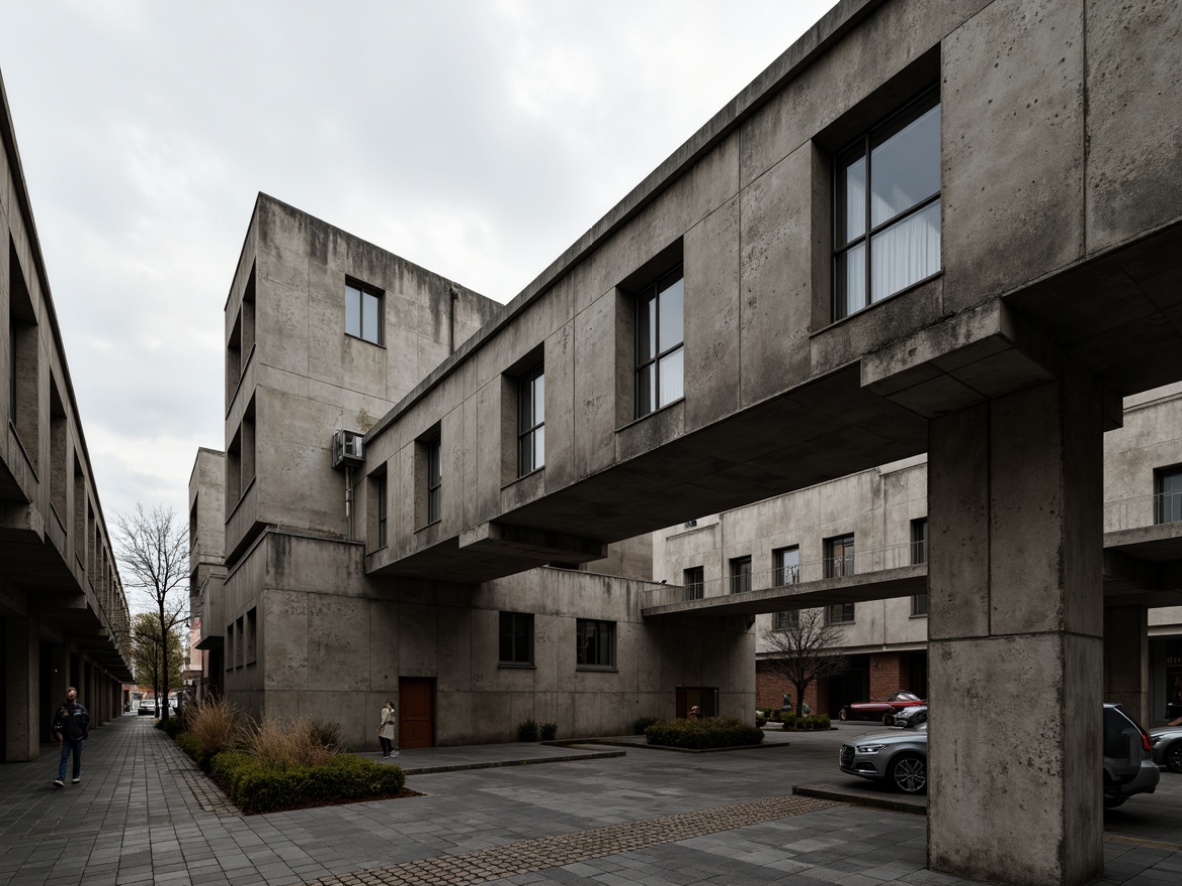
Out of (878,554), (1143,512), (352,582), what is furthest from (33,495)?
(878,554)

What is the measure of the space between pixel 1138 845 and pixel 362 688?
17.6 m

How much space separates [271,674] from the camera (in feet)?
67.0

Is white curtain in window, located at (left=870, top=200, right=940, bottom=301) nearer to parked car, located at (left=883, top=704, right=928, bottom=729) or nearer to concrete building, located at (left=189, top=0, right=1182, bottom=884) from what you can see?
concrete building, located at (left=189, top=0, right=1182, bottom=884)

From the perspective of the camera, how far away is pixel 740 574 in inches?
1602

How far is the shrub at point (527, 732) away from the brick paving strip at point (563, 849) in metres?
13.8

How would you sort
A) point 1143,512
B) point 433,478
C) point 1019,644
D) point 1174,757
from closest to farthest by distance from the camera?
1. point 1019,644
2. point 1174,757
3. point 433,478
4. point 1143,512

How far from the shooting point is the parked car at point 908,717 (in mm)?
31572

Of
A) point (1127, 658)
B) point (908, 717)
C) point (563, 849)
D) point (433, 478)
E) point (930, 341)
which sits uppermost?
point (930, 341)

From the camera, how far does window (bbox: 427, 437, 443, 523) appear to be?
2020 cm

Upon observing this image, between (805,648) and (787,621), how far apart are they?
341 cm

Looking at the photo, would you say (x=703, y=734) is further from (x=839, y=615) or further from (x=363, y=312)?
(x=839, y=615)

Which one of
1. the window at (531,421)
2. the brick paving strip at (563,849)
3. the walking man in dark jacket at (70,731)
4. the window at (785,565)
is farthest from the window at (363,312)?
the window at (785,565)

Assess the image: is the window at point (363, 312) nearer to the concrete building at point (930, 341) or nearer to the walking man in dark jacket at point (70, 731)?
the concrete building at point (930, 341)

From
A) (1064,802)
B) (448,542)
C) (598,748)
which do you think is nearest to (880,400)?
(1064,802)
